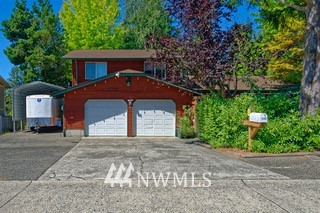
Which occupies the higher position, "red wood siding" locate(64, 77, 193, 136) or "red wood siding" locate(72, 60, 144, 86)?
"red wood siding" locate(72, 60, 144, 86)

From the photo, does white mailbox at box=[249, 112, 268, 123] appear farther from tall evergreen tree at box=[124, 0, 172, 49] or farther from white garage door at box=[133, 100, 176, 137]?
tall evergreen tree at box=[124, 0, 172, 49]

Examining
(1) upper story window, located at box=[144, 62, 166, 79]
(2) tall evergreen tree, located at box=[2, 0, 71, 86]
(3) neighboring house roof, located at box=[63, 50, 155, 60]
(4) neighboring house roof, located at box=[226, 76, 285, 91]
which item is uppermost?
(2) tall evergreen tree, located at box=[2, 0, 71, 86]

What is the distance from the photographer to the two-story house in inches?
731

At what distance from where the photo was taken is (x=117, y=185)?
6.59 meters

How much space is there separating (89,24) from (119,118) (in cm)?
1703

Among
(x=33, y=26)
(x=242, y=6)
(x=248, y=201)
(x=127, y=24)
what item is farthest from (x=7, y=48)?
(x=248, y=201)

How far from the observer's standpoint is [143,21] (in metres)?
34.3

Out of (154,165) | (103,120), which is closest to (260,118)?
(154,165)

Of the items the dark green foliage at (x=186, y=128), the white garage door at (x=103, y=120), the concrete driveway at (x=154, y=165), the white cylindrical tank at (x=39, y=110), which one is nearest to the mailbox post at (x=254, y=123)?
the concrete driveway at (x=154, y=165)

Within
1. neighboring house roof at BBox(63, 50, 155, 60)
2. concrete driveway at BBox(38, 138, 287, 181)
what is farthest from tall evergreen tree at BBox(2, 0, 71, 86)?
concrete driveway at BBox(38, 138, 287, 181)

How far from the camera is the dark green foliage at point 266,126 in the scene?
11047 millimetres

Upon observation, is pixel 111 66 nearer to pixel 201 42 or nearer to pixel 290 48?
pixel 201 42

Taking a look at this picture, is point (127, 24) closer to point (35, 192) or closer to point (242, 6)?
point (242, 6)

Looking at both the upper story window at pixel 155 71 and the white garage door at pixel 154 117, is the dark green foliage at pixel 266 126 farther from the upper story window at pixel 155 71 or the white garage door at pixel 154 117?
the upper story window at pixel 155 71
